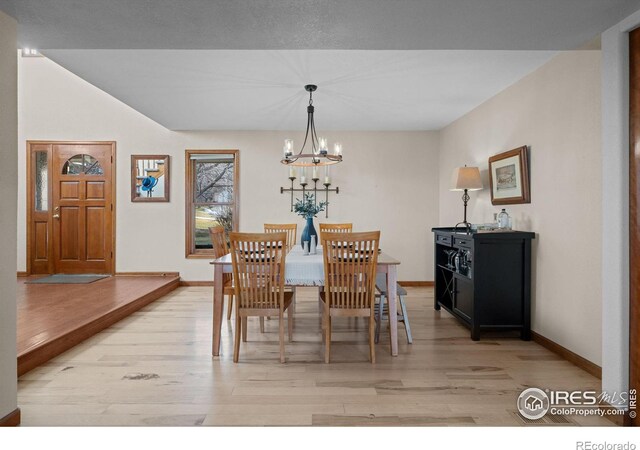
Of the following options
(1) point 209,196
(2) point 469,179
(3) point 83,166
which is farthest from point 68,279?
(2) point 469,179

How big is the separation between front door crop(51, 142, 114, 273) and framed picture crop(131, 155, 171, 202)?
37 centimetres

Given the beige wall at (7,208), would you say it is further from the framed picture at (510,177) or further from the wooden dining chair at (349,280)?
the framed picture at (510,177)

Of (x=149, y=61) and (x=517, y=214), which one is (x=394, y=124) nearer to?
(x=517, y=214)

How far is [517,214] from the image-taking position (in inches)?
150

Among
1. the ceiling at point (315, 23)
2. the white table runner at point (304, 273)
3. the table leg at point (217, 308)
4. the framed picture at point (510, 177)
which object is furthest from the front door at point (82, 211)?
the framed picture at point (510, 177)

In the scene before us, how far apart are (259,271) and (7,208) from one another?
1.54m

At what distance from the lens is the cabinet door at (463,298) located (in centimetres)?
358

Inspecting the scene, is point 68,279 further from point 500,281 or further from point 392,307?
point 500,281

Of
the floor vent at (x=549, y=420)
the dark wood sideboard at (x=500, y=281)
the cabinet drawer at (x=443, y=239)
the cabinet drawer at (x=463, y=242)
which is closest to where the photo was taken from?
the floor vent at (x=549, y=420)

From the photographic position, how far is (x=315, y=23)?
2.19 m

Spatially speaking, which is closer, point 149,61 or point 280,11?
point 280,11

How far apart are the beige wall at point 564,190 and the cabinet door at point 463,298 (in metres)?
A: 0.55

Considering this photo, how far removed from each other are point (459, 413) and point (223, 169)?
504 centimetres

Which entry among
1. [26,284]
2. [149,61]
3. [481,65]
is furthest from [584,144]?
[26,284]
